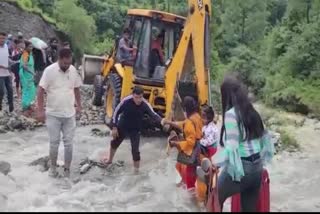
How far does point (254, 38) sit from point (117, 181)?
3537 cm

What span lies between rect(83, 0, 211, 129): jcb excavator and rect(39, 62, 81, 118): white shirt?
322 centimetres

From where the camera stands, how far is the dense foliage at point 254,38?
22.4 meters

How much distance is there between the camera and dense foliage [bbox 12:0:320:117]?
73.4 feet

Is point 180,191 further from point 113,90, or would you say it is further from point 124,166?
point 113,90

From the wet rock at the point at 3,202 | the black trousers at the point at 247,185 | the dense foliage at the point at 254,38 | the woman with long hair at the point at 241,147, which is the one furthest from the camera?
the dense foliage at the point at 254,38

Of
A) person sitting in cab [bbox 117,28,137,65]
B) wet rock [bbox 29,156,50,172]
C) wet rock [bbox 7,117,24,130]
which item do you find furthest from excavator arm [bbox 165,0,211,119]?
wet rock [bbox 7,117,24,130]

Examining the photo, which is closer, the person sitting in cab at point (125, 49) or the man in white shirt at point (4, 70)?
the man in white shirt at point (4, 70)

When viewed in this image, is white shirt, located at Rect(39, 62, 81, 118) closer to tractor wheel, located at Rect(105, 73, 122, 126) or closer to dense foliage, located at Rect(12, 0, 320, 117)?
tractor wheel, located at Rect(105, 73, 122, 126)

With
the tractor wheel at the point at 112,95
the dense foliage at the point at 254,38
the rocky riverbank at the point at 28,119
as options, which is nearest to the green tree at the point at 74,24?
the dense foliage at the point at 254,38

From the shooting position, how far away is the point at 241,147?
539cm

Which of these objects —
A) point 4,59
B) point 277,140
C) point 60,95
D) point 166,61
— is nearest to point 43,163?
point 60,95

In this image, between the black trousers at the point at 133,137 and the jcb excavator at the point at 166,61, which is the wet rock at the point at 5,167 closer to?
the black trousers at the point at 133,137

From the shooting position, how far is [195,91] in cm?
1125

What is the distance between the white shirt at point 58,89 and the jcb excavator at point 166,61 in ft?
10.6
